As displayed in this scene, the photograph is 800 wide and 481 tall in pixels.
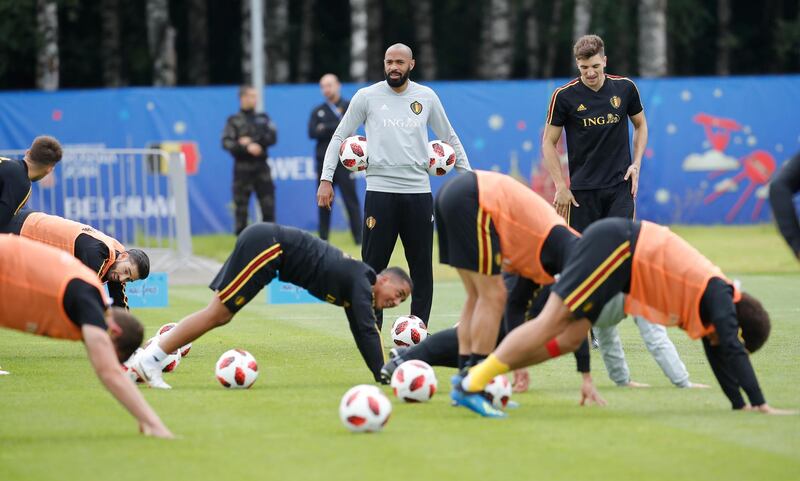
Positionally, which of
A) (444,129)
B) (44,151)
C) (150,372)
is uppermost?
(444,129)

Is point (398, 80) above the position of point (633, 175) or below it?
above

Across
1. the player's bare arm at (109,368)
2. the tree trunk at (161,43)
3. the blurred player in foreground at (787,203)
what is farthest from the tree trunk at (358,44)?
the player's bare arm at (109,368)

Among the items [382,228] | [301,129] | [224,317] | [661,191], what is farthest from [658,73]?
[224,317]

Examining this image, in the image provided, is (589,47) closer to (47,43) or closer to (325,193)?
(325,193)

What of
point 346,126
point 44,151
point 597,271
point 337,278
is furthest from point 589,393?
point 44,151

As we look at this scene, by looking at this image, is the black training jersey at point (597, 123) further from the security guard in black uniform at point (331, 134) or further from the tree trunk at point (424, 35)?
the tree trunk at point (424, 35)

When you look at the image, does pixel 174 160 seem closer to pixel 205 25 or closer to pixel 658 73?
pixel 658 73

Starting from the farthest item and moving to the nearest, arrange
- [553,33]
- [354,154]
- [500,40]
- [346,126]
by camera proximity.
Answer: [553,33]
[500,40]
[354,154]
[346,126]

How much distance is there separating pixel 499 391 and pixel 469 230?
1020 millimetres

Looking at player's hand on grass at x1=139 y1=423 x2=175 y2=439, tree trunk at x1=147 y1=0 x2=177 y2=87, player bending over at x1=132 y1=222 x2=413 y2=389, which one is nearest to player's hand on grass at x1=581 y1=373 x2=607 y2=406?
player bending over at x1=132 y1=222 x2=413 y2=389

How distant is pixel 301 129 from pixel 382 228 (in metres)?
13.4

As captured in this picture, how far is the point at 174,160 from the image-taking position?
1961cm

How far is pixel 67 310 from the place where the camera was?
763 cm

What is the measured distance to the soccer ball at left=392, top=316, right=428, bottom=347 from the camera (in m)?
11.0
